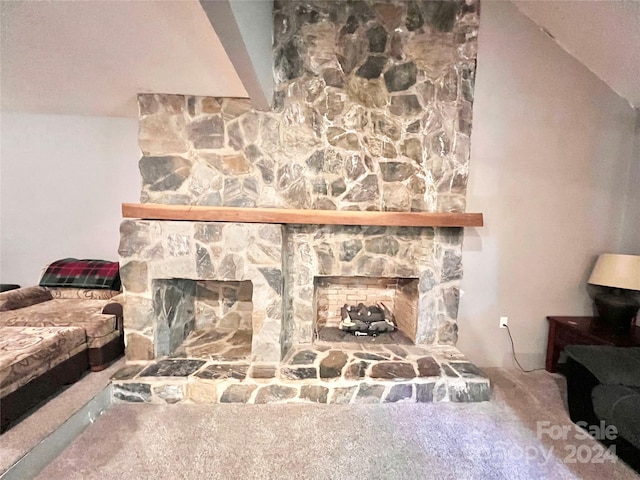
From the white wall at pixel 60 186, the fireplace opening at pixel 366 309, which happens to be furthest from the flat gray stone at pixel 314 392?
the white wall at pixel 60 186

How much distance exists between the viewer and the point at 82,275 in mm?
2857

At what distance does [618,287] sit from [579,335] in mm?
500

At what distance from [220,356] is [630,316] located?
11.2 feet

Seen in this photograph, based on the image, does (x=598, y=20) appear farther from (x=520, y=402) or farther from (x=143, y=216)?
(x=143, y=216)

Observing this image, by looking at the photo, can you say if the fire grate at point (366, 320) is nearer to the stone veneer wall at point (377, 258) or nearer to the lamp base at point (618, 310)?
the stone veneer wall at point (377, 258)

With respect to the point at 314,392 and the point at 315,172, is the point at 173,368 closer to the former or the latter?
the point at 314,392

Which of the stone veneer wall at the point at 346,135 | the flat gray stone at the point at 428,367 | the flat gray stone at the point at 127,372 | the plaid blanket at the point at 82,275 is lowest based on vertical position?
the flat gray stone at the point at 127,372

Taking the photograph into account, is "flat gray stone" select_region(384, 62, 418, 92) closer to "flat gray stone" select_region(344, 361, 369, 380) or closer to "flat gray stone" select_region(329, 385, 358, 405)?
"flat gray stone" select_region(344, 361, 369, 380)

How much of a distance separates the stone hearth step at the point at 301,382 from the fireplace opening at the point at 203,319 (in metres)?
0.17

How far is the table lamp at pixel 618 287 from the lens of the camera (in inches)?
88.8

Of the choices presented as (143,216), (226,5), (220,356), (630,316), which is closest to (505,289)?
(630,316)

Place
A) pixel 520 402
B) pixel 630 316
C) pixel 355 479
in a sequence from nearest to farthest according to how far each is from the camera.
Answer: pixel 355 479
pixel 520 402
pixel 630 316

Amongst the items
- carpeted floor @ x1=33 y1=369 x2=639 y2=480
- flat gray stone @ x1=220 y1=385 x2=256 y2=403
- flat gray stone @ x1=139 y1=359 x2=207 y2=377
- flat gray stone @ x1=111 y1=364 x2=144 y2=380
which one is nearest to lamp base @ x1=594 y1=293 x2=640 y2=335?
carpeted floor @ x1=33 y1=369 x2=639 y2=480

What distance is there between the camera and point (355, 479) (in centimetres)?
152
